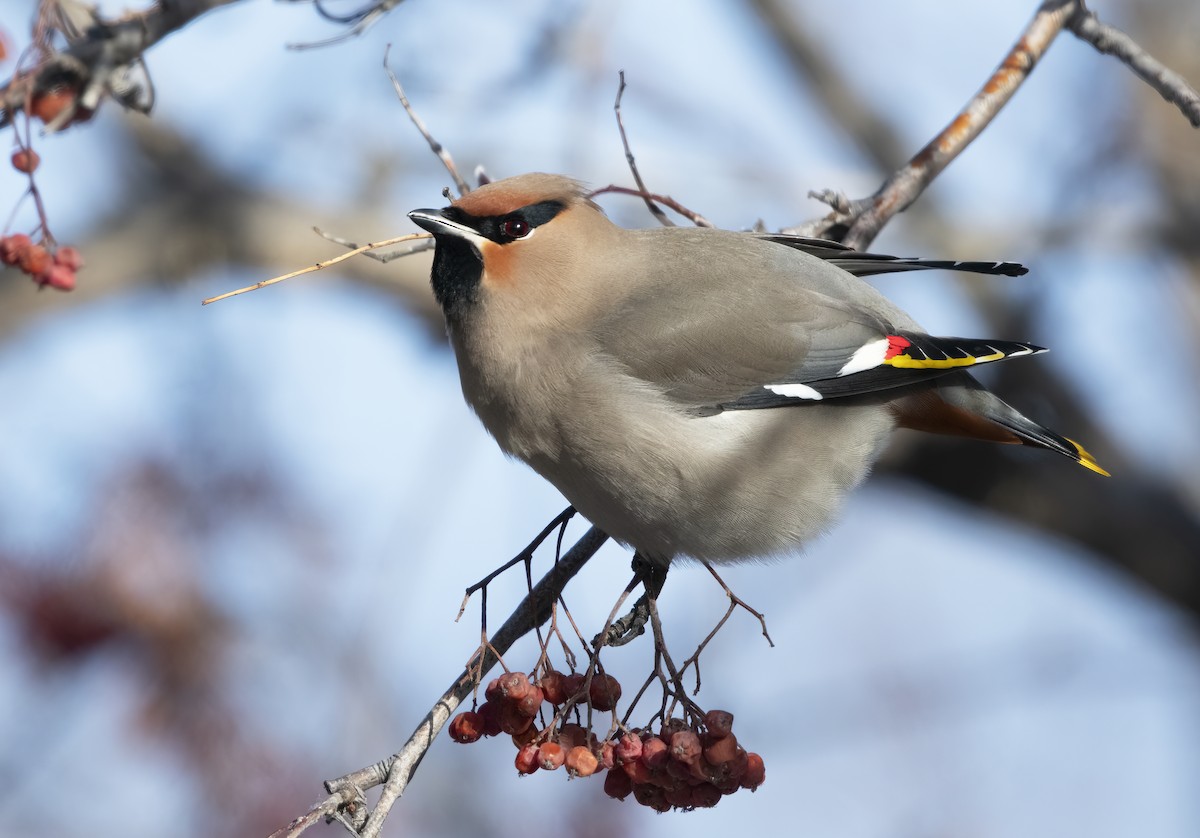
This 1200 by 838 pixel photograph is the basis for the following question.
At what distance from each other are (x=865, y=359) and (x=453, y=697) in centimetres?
146

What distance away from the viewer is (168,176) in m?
7.29

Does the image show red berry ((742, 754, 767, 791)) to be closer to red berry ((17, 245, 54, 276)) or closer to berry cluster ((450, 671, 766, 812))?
berry cluster ((450, 671, 766, 812))

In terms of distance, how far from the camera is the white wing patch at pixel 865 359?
364 cm

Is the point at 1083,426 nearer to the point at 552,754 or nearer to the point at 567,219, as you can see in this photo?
the point at 567,219

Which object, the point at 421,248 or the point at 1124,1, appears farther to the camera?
the point at 1124,1

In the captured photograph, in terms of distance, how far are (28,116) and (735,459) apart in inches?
74.4

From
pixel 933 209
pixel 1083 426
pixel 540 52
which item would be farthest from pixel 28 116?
pixel 933 209

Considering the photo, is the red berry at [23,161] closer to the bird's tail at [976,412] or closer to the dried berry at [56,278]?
the dried berry at [56,278]

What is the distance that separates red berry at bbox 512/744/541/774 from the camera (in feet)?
9.60

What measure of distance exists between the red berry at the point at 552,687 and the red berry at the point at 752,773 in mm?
433

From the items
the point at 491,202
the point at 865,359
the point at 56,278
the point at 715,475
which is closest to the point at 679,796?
the point at 715,475

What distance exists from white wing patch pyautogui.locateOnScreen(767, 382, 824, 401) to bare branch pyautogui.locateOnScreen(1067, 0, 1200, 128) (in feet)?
3.71

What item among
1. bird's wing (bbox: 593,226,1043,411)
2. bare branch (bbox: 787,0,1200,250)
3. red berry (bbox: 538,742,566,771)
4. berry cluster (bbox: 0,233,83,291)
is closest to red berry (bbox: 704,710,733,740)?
red berry (bbox: 538,742,566,771)

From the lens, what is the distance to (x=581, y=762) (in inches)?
113
